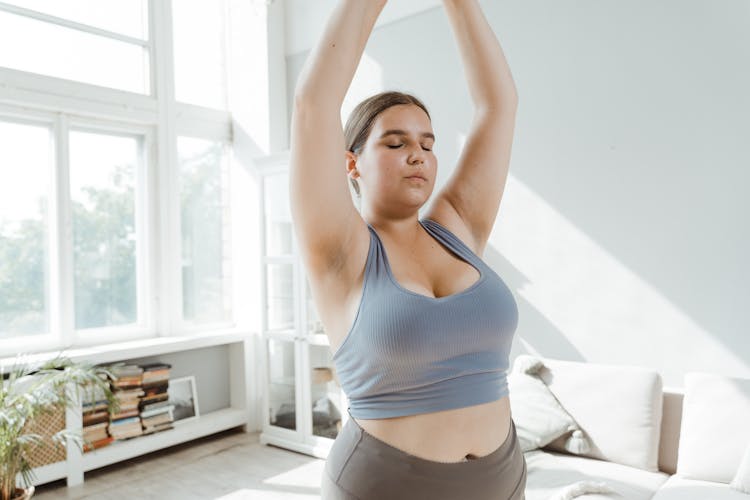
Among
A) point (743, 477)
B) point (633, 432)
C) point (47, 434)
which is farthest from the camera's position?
point (47, 434)

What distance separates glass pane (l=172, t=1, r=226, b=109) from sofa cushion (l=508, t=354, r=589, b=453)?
10.7ft

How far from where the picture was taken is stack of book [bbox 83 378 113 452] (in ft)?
11.4

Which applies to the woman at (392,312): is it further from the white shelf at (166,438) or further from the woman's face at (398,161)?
the white shelf at (166,438)

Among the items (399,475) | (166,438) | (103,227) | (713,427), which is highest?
(103,227)

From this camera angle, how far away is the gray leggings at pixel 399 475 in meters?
0.73

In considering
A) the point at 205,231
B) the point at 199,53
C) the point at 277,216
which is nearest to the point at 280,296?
the point at 277,216

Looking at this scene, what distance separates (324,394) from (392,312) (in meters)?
3.29

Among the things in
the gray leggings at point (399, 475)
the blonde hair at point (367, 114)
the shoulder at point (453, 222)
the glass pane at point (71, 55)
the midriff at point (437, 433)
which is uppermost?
the glass pane at point (71, 55)

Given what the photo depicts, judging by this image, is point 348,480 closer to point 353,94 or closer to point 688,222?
point 688,222

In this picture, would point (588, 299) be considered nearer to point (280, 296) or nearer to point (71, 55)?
point (280, 296)

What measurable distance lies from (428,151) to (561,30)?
8.06 feet

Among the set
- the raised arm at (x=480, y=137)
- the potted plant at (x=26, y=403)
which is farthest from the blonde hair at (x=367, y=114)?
the potted plant at (x=26, y=403)

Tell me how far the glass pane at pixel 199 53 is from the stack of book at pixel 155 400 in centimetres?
200

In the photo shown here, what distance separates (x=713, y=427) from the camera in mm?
2238
